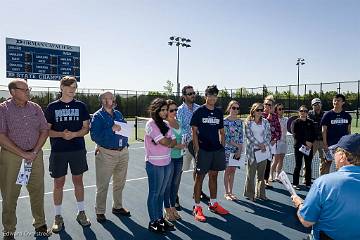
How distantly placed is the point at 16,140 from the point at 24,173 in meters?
0.46

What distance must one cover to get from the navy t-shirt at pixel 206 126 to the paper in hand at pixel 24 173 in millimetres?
2587

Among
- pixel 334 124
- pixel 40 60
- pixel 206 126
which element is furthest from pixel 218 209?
pixel 40 60

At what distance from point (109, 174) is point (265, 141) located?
3.13 m

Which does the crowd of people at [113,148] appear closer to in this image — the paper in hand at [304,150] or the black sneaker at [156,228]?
the black sneaker at [156,228]

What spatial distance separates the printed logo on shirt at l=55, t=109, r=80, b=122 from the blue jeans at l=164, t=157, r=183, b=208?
1.64 meters

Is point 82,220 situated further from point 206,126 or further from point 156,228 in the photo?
point 206,126

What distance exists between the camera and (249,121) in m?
6.66

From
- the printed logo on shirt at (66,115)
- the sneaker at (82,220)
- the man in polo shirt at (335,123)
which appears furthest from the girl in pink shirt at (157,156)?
the man in polo shirt at (335,123)

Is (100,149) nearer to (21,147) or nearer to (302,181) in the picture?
(21,147)

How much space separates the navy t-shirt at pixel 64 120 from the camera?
4.94 meters

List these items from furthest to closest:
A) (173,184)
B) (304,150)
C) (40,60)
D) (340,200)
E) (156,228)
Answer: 1. (40,60)
2. (304,150)
3. (173,184)
4. (156,228)
5. (340,200)

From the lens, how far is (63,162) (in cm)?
500

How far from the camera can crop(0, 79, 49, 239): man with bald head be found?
4.45 m

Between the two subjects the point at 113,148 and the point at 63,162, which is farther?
the point at 113,148
